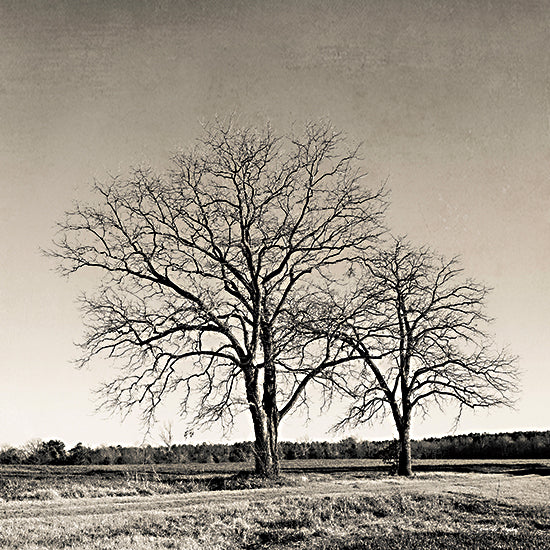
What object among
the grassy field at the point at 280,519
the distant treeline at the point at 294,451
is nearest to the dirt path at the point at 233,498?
the grassy field at the point at 280,519

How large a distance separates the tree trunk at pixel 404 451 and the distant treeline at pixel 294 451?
20.3 m

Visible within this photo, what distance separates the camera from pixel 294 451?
73000mm

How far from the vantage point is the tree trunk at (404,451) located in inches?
1404

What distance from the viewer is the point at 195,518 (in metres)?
16.2

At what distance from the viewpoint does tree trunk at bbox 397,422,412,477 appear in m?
35.7

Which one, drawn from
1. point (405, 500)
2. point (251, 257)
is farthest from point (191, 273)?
point (405, 500)

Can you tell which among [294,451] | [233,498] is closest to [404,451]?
[233,498]

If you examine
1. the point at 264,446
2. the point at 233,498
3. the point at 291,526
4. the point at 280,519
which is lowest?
the point at 291,526

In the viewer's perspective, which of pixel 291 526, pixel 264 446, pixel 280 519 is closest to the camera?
pixel 291 526

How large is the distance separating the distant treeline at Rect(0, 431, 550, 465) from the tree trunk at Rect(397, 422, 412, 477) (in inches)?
799

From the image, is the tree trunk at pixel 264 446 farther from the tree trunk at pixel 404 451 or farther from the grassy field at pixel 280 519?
the tree trunk at pixel 404 451

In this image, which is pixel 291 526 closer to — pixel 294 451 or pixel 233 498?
pixel 233 498

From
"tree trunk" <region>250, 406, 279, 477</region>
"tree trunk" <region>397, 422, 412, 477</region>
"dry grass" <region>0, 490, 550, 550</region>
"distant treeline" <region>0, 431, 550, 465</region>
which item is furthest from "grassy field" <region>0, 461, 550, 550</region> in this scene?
"distant treeline" <region>0, 431, 550, 465</region>

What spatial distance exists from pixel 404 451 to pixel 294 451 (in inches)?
1519
